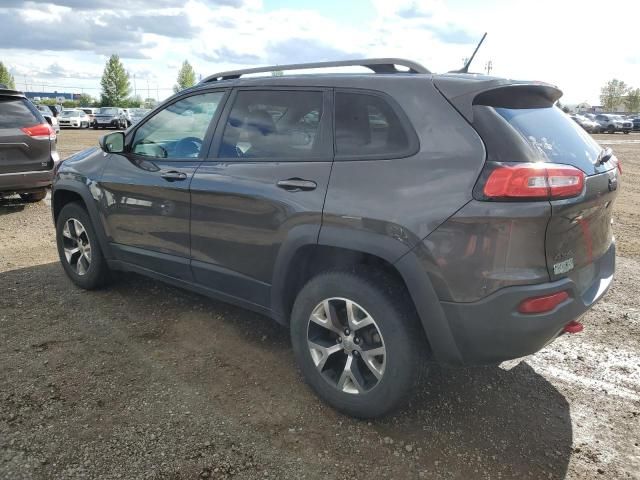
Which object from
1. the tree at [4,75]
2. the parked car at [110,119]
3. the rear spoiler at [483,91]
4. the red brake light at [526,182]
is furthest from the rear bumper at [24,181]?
the tree at [4,75]

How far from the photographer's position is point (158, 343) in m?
3.72

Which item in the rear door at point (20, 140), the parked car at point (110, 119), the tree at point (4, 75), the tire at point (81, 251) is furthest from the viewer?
the tree at point (4, 75)

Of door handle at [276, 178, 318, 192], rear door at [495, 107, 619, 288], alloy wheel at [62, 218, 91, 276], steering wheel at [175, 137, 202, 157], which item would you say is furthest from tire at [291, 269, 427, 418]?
alloy wheel at [62, 218, 91, 276]

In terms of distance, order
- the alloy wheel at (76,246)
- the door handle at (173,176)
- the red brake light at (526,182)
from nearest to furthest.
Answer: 1. the red brake light at (526,182)
2. the door handle at (173,176)
3. the alloy wheel at (76,246)

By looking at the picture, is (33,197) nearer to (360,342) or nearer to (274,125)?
(274,125)

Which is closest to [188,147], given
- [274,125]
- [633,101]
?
[274,125]

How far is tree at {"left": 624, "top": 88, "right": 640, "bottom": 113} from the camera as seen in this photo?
306 ft

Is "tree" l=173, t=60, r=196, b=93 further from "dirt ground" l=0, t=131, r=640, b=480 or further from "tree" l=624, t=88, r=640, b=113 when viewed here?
"dirt ground" l=0, t=131, r=640, b=480

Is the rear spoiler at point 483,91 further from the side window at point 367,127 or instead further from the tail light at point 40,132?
the tail light at point 40,132

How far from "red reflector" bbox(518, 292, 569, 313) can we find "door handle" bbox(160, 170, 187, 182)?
2.28 metres

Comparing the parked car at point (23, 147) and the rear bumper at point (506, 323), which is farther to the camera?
the parked car at point (23, 147)

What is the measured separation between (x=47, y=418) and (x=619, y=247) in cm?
602

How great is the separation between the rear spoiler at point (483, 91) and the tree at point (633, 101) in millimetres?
106325

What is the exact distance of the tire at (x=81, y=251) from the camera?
448 cm
